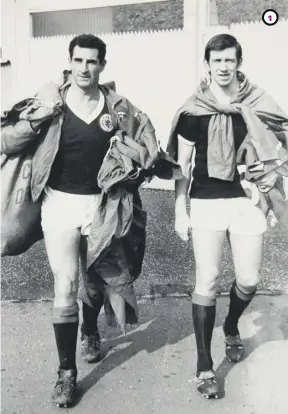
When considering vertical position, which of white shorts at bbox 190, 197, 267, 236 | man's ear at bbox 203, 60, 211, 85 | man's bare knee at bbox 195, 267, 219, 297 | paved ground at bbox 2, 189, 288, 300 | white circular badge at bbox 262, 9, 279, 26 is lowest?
paved ground at bbox 2, 189, 288, 300

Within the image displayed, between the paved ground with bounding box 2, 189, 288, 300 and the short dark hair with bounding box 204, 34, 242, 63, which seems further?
the paved ground with bounding box 2, 189, 288, 300

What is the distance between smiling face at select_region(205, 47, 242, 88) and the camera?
11.2 feet

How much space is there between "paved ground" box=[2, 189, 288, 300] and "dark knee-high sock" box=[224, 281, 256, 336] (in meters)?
0.91

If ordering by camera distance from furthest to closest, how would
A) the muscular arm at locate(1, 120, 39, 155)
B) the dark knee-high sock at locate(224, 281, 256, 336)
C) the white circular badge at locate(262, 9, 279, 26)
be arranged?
the white circular badge at locate(262, 9, 279, 26), the dark knee-high sock at locate(224, 281, 256, 336), the muscular arm at locate(1, 120, 39, 155)

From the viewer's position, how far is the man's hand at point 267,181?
3.61 metres

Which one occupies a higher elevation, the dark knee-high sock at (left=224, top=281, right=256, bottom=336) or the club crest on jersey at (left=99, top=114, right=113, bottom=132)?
the club crest on jersey at (left=99, top=114, right=113, bottom=132)

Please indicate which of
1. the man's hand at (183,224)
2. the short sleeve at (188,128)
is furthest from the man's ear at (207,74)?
the man's hand at (183,224)

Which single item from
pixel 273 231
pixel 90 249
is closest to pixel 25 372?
pixel 90 249

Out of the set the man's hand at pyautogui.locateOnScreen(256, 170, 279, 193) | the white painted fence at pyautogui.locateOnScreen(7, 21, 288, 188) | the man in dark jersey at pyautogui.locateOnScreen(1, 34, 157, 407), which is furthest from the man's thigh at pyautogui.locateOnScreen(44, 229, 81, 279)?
the white painted fence at pyautogui.locateOnScreen(7, 21, 288, 188)

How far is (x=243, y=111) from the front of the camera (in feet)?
11.4

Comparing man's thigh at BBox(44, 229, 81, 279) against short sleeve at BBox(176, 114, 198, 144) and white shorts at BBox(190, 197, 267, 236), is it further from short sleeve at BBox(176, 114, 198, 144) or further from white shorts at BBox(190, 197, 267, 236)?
short sleeve at BBox(176, 114, 198, 144)

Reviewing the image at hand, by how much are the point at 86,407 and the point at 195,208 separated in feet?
4.07

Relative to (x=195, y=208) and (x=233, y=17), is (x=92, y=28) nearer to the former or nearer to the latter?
(x=233, y=17)

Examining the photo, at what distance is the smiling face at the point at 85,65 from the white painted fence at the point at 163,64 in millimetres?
5670
